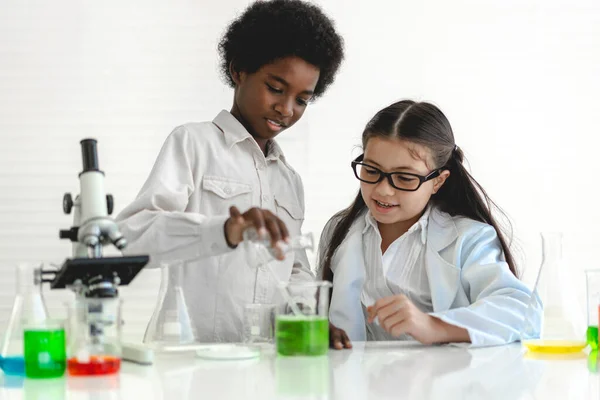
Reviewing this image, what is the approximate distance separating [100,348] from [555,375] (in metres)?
0.76

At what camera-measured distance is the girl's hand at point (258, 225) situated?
4.58 ft

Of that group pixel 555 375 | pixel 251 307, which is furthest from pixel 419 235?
pixel 555 375

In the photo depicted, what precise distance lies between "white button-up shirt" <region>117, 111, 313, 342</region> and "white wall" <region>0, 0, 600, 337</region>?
4.97 feet

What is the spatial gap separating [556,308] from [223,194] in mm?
902

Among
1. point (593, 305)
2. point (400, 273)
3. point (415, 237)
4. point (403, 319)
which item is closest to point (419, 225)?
point (415, 237)

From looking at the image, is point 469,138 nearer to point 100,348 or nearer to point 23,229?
point 23,229

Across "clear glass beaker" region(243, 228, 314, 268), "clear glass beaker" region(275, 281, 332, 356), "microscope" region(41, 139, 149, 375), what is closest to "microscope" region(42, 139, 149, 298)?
"microscope" region(41, 139, 149, 375)

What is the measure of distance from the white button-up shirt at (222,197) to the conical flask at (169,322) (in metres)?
0.38

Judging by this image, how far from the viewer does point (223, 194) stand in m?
2.17

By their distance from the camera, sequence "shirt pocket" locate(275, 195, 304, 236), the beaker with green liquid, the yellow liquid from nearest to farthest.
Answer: the beaker with green liquid < the yellow liquid < "shirt pocket" locate(275, 195, 304, 236)

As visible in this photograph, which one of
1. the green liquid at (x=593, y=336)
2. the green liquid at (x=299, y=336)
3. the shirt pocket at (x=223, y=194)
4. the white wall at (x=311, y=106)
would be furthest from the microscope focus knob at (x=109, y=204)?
the white wall at (x=311, y=106)

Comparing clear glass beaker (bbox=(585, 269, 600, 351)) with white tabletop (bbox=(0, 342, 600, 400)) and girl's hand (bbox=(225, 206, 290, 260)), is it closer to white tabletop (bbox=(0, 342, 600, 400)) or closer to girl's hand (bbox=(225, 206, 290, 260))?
white tabletop (bbox=(0, 342, 600, 400))

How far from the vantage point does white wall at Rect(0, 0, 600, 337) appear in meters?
3.80

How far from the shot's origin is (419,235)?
2.17 m
